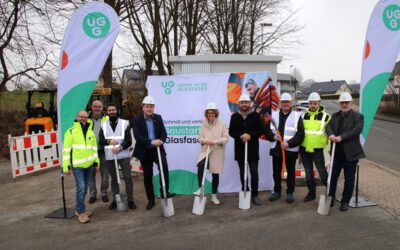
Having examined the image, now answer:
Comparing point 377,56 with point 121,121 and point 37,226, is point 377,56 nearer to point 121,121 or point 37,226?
point 121,121

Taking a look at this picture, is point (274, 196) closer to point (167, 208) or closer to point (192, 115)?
point (167, 208)

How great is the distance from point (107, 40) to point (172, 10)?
10777mm

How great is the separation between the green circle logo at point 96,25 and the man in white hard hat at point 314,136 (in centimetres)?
371

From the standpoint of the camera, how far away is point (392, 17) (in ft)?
18.8

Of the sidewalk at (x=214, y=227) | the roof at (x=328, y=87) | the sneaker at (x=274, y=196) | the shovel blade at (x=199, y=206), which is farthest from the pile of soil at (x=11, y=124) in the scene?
the roof at (x=328, y=87)

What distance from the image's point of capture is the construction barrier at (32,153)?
28.2 ft

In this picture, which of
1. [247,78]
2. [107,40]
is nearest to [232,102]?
[247,78]

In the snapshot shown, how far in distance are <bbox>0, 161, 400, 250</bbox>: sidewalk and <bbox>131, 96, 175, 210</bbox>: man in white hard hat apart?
22.5 inches

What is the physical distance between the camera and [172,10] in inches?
623

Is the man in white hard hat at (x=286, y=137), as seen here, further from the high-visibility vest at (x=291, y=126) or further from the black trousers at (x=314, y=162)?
the black trousers at (x=314, y=162)

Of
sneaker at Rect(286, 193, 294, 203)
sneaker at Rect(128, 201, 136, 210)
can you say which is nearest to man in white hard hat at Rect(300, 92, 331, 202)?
sneaker at Rect(286, 193, 294, 203)

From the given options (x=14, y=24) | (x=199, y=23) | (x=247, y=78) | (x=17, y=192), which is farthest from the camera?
(x=199, y=23)

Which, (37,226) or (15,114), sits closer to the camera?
(37,226)

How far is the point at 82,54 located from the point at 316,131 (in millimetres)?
4205
